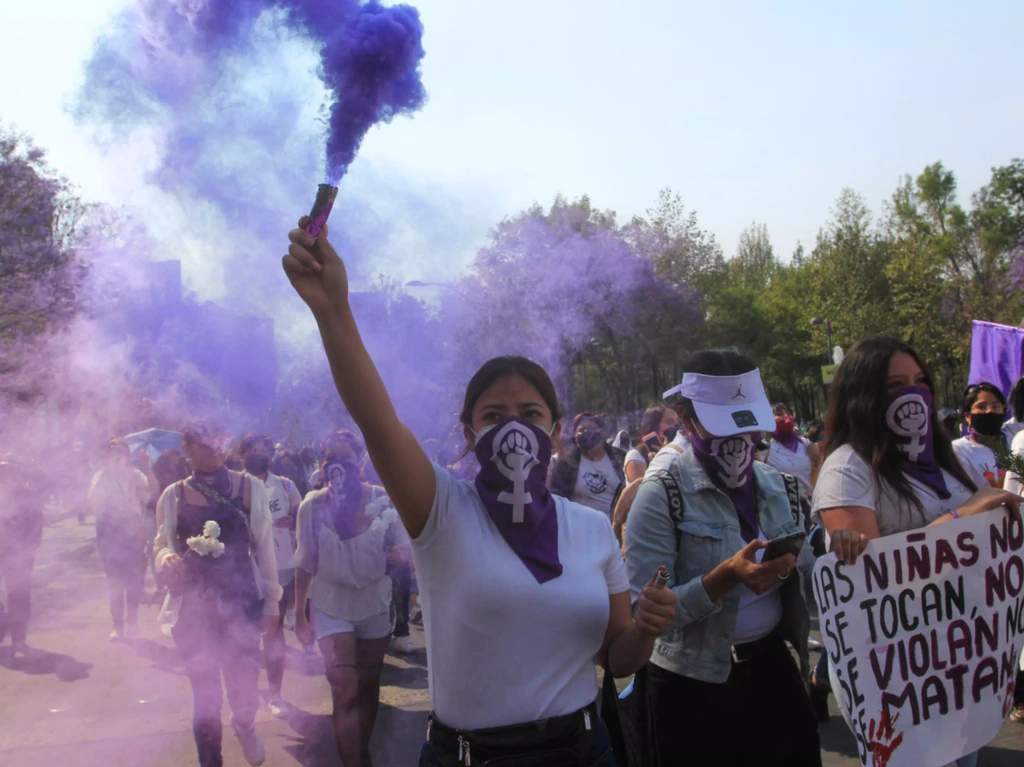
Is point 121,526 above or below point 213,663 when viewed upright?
above

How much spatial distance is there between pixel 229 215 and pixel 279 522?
421 centimetres

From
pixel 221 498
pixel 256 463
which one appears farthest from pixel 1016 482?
pixel 256 463

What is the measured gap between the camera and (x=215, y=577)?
16.3ft

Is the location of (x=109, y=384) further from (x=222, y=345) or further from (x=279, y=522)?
(x=279, y=522)

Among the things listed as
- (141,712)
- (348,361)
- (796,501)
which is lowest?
(141,712)

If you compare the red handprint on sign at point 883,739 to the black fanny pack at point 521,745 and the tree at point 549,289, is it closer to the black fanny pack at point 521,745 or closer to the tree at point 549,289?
the black fanny pack at point 521,745

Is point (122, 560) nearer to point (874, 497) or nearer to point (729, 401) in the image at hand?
point (729, 401)

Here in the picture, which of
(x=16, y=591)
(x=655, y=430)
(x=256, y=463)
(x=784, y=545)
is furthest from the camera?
(x=655, y=430)

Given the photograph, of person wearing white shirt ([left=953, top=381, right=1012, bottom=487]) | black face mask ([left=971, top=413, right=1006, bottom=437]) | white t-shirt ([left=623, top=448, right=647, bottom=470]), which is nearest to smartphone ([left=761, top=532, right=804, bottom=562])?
person wearing white shirt ([left=953, top=381, right=1012, bottom=487])

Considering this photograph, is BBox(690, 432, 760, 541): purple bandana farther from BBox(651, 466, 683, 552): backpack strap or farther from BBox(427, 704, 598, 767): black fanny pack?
BBox(427, 704, 598, 767): black fanny pack

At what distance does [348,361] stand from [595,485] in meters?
5.50

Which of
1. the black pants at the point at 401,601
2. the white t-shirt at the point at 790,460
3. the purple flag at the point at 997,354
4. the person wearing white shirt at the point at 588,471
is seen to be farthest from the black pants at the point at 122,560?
the purple flag at the point at 997,354

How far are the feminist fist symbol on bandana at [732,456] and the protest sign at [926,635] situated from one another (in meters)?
0.36

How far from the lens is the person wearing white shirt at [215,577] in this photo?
4.84 meters
